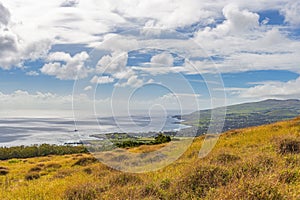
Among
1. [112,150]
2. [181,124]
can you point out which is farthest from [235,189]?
[112,150]

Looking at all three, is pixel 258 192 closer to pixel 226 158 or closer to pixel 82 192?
pixel 226 158

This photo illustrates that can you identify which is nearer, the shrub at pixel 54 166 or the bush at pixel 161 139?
the bush at pixel 161 139

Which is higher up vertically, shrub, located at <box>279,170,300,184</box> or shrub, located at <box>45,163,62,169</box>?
shrub, located at <box>279,170,300,184</box>

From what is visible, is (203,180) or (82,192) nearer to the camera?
(203,180)

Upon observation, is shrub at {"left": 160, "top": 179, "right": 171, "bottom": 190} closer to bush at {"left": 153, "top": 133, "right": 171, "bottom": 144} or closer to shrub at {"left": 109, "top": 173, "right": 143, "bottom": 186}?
shrub at {"left": 109, "top": 173, "right": 143, "bottom": 186}

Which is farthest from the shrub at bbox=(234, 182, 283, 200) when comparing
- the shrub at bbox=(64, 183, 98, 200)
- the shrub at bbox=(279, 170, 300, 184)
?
the shrub at bbox=(64, 183, 98, 200)

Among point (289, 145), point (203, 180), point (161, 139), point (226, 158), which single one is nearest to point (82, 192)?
point (203, 180)

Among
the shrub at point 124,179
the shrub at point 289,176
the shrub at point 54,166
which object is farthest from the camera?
the shrub at point 54,166

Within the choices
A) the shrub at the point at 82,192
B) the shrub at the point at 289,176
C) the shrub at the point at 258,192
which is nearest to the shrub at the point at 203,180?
the shrub at the point at 258,192

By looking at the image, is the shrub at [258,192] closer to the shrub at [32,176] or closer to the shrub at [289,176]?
the shrub at [289,176]

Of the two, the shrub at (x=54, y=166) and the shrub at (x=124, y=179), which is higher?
the shrub at (x=124, y=179)

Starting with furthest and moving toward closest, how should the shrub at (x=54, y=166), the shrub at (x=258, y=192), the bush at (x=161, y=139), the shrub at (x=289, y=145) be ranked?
the shrub at (x=54, y=166), the bush at (x=161, y=139), the shrub at (x=289, y=145), the shrub at (x=258, y=192)

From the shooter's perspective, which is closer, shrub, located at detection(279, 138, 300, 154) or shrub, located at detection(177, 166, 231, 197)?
shrub, located at detection(177, 166, 231, 197)

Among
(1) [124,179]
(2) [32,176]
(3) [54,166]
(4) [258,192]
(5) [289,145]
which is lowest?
(3) [54,166]
